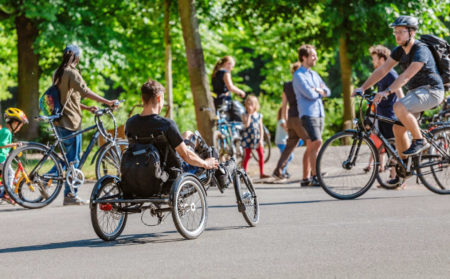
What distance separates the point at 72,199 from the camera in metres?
8.77

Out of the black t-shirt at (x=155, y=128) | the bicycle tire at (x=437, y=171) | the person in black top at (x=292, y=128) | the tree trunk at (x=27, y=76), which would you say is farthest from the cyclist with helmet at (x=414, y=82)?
the tree trunk at (x=27, y=76)

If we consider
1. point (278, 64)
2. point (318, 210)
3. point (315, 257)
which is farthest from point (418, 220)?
point (278, 64)

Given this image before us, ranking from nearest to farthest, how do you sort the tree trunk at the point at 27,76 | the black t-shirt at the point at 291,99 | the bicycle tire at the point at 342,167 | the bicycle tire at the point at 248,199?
the bicycle tire at the point at 248,199, the bicycle tire at the point at 342,167, the black t-shirt at the point at 291,99, the tree trunk at the point at 27,76

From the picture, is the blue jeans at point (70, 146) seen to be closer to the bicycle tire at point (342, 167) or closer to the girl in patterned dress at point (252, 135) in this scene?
the bicycle tire at point (342, 167)

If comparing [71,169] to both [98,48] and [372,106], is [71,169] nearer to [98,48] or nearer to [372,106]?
[372,106]

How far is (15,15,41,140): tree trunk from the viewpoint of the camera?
20.2 m

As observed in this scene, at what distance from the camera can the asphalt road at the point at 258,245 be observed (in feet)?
15.3

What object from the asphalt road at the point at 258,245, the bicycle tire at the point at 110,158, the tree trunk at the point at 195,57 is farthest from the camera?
the tree trunk at the point at 195,57

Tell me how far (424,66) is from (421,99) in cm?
40

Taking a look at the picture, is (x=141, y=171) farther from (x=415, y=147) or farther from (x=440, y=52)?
(x=440, y=52)

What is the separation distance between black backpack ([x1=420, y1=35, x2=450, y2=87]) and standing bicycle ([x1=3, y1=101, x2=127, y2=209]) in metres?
3.92

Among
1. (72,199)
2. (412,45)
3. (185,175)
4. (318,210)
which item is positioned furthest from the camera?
(72,199)

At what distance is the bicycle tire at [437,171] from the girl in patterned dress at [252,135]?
378 centimetres

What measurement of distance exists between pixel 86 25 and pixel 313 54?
922 centimetres
